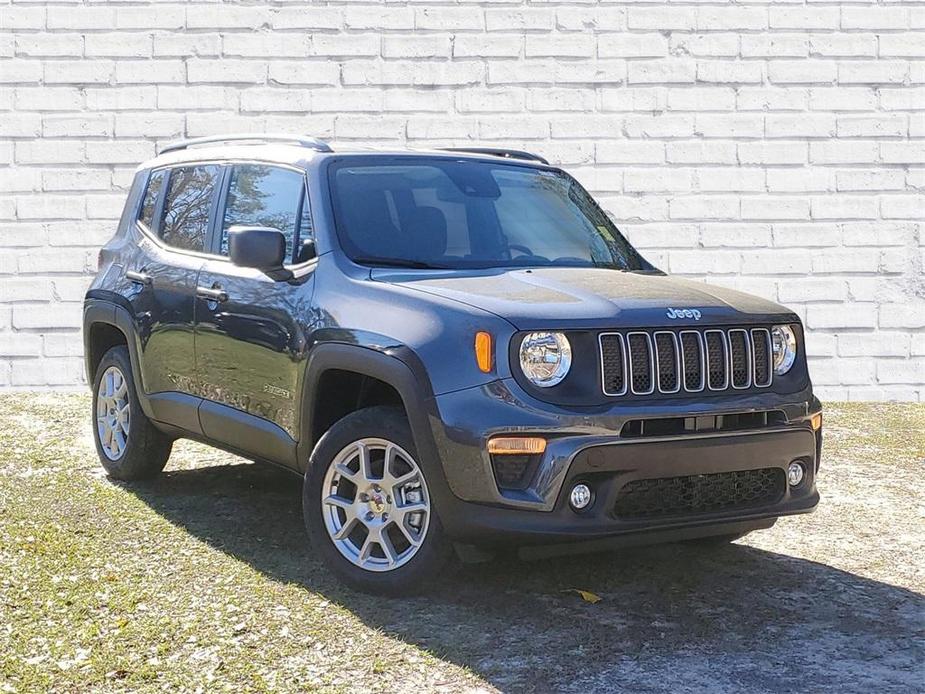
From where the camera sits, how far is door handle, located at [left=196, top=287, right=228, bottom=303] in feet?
19.6

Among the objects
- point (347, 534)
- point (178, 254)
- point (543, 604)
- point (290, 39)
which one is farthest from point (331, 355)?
A: point (290, 39)

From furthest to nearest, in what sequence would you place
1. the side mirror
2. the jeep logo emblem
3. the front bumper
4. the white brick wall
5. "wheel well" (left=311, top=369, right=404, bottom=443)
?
1. the white brick wall
2. the side mirror
3. "wheel well" (left=311, top=369, right=404, bottom=443)
4. the jeep logo emblem
5. the front bumper

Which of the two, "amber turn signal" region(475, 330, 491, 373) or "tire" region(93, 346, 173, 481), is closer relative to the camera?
"amber turn signal" region(475, 330, 491, 373)

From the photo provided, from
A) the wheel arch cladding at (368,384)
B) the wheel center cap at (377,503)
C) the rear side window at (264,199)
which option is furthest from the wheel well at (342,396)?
the rear side window at (264,199)

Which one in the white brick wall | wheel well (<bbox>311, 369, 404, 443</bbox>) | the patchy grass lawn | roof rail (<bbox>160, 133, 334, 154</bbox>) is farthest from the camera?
the white brick wall

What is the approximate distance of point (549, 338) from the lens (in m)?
4.67

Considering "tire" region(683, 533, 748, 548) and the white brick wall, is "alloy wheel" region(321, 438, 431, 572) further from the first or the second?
the white brick wall

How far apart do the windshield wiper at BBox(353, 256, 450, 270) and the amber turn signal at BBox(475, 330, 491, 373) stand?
34.0 inches

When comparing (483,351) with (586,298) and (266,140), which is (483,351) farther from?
(266,140)

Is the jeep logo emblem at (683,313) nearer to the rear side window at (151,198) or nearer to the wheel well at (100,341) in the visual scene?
the rear side window at (151,198)

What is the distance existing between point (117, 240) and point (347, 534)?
2.83 m

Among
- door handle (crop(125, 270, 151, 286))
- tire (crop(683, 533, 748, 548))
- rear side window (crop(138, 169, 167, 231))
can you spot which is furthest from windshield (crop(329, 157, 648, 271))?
rear side window (crop(138, 169, 167, 231))

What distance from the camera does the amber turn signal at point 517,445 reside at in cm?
458

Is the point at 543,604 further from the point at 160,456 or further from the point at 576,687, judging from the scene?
the point at 160,456
